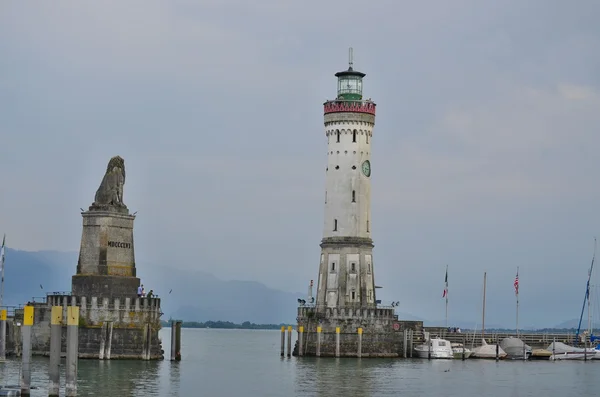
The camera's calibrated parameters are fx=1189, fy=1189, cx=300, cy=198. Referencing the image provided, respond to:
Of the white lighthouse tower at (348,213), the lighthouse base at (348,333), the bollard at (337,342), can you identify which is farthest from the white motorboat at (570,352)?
the bollard at (337,342)

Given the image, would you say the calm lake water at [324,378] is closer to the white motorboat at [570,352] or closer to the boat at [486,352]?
the boat at [486,352]

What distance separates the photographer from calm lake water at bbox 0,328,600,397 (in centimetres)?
6956

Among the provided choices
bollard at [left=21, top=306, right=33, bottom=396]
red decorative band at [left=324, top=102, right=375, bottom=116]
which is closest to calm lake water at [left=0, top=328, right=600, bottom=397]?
bollard at [left=21, top=306, right=33, bottom=396]

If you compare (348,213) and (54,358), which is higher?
(348,213)

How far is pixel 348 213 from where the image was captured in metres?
101

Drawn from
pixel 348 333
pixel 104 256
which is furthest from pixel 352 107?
pixel 104 256

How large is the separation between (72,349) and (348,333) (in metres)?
43.8

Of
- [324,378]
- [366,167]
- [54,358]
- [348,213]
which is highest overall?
[366,167]

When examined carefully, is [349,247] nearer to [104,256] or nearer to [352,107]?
[352,107]

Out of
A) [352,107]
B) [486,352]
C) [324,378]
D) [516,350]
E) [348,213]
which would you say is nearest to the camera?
[324,378]

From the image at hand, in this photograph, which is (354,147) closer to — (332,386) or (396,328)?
(396,328)

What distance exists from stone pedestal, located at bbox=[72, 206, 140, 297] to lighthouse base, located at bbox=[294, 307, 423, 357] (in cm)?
2066

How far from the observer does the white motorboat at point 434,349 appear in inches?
3996

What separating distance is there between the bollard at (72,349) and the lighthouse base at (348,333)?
40726 mm
